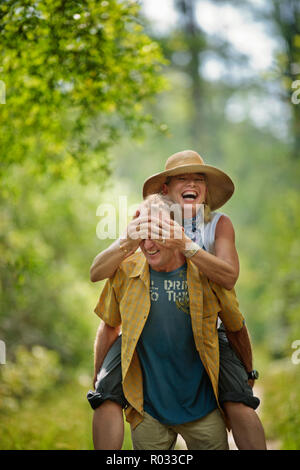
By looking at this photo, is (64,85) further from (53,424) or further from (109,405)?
(53,424)

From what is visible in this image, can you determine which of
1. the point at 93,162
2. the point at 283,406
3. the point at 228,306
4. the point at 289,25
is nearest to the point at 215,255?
the point at 228,306

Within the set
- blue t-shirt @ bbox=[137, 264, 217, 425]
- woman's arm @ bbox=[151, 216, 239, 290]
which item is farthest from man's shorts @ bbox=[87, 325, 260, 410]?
woman's arm @ bbox=[151, 216, 239, 290]

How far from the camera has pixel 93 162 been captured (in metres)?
6.44

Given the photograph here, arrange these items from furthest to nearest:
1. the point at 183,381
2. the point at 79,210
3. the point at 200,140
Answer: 1. the point at 200,140
2. the point at 79,210
3. the point at 183,381

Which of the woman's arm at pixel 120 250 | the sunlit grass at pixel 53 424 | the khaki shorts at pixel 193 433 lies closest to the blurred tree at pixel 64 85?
the sunlit grass at pixel 53 424

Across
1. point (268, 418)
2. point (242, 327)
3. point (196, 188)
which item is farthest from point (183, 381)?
point (268, 418)

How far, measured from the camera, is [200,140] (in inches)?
703

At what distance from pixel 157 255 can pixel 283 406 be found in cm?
584

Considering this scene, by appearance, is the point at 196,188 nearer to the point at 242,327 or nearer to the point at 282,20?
the point at 242,327

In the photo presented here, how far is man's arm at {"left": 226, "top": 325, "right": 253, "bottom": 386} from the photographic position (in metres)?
3.02

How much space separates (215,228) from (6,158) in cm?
342

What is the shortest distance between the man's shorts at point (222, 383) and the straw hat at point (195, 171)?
0.99 metres

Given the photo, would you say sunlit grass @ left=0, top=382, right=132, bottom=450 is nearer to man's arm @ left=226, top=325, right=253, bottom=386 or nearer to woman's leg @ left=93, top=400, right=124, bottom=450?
woman's leg @ left=93, top=400, right=124, bottom=450

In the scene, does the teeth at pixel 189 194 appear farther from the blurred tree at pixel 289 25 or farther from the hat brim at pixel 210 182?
the blurred tree at pixel 289 25
